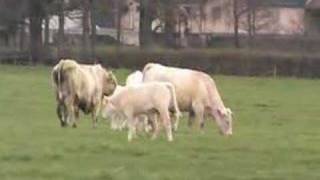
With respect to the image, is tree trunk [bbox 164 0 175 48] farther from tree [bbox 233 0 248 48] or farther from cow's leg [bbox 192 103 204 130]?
cow's leg [bbox 192 103 204 130]

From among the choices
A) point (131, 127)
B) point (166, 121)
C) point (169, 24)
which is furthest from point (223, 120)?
point (169, 24)

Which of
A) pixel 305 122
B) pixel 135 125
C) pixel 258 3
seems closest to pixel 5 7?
pixel 258 3

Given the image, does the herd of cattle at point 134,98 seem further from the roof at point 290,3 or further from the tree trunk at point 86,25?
the roof at point 290,3

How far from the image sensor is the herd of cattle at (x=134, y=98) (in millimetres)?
20234

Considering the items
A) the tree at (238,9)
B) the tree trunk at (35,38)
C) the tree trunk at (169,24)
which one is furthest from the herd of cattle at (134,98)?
the tree at (238,9)

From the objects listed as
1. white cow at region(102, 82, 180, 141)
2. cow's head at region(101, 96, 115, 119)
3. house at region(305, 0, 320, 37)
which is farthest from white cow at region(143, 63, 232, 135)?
house at region(305, 0, 320, 37)

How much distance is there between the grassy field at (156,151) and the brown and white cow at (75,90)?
0.46 metres

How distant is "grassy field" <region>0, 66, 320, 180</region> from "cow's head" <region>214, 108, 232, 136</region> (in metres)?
0.23

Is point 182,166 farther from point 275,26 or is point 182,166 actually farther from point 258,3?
point 275,26

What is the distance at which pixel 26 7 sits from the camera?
2633 inches

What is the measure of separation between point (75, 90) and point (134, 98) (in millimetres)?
3951

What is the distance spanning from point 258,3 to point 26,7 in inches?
Result: 909

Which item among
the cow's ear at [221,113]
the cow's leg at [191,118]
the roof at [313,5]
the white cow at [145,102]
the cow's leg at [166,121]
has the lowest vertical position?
the cow's leg at [191,118]

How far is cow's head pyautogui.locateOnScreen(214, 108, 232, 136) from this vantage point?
22.6 m
